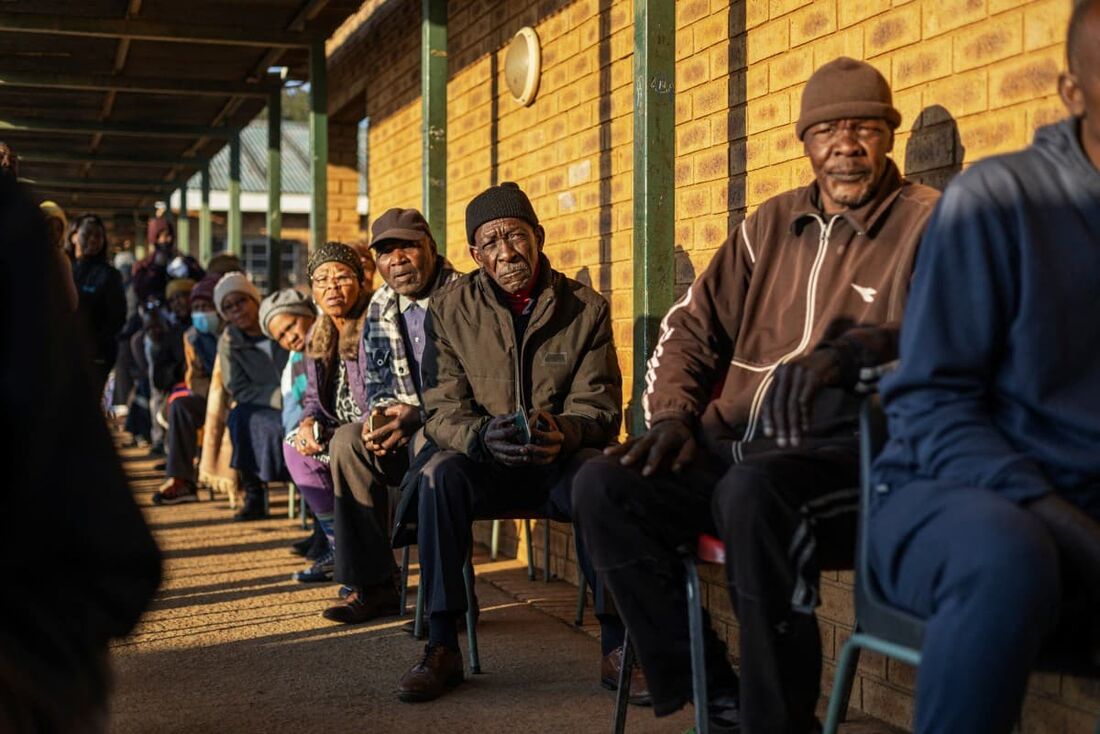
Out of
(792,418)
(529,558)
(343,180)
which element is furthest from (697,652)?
(343,180)

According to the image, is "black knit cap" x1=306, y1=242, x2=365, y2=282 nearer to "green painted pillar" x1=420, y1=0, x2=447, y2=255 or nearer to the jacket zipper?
"green painted pillar" x1=420, y1=0, x2=447, y2=255

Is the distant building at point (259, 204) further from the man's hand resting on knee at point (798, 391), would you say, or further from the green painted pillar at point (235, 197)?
the man's hand resting on knee at point (798, 391)

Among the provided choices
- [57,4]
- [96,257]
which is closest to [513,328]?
[96,257]

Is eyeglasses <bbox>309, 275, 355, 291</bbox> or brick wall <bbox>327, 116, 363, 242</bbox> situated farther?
brick wall <bbox>327, 116, 363, 242</bbox>

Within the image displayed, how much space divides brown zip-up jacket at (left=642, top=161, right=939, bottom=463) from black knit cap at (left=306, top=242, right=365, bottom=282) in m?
2.64

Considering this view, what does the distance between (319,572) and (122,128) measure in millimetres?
8267

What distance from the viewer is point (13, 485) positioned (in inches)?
47.1

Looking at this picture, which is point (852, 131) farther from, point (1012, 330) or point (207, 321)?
point (207, 321)

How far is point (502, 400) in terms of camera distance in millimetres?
4457

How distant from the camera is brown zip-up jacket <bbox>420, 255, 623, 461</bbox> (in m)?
4.41

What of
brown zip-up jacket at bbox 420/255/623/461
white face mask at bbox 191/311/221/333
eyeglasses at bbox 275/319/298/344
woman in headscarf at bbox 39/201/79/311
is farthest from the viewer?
white face mask at bbox 191/311/221/333

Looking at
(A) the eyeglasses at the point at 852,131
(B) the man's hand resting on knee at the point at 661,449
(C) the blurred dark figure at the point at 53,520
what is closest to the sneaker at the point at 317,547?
(B) the man's hand resting on knee at the point at 661,449

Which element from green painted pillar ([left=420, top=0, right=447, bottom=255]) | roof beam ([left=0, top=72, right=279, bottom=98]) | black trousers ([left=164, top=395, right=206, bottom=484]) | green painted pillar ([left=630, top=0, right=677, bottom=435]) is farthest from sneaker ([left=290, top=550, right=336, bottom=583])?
roof beam ([left=0, top=72, right=279, bottom=98])

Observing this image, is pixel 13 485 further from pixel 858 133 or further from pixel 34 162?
pixel 34 162
